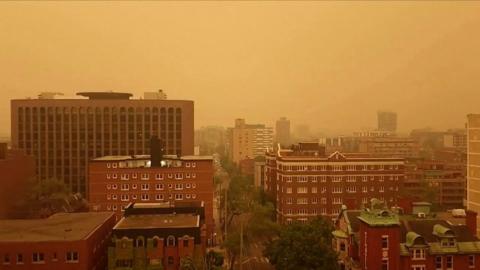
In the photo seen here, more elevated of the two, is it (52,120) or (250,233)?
(52,120)

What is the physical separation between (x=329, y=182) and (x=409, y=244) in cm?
1345

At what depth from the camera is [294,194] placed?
87.7 feet

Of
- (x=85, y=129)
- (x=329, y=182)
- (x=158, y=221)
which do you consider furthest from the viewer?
(x=85, y=129)

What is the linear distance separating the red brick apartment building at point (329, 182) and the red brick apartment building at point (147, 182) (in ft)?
14.7

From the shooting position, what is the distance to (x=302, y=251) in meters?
15.0

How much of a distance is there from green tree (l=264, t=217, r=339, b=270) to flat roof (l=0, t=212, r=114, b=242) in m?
6.19

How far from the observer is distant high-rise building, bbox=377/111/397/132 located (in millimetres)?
43800

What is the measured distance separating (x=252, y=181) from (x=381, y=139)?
54.8ft

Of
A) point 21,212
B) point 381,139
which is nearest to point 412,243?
point 21,212

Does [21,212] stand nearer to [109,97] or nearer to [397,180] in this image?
[109,97]

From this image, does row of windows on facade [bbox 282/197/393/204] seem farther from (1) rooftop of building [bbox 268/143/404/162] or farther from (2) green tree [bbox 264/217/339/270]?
(2) green tree [bbox 264/217/339/270]

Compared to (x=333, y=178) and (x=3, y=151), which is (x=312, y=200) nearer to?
(x=333, y=178)

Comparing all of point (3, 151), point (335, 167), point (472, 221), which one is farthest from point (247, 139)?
point (472, 221)

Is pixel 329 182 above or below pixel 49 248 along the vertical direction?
above
